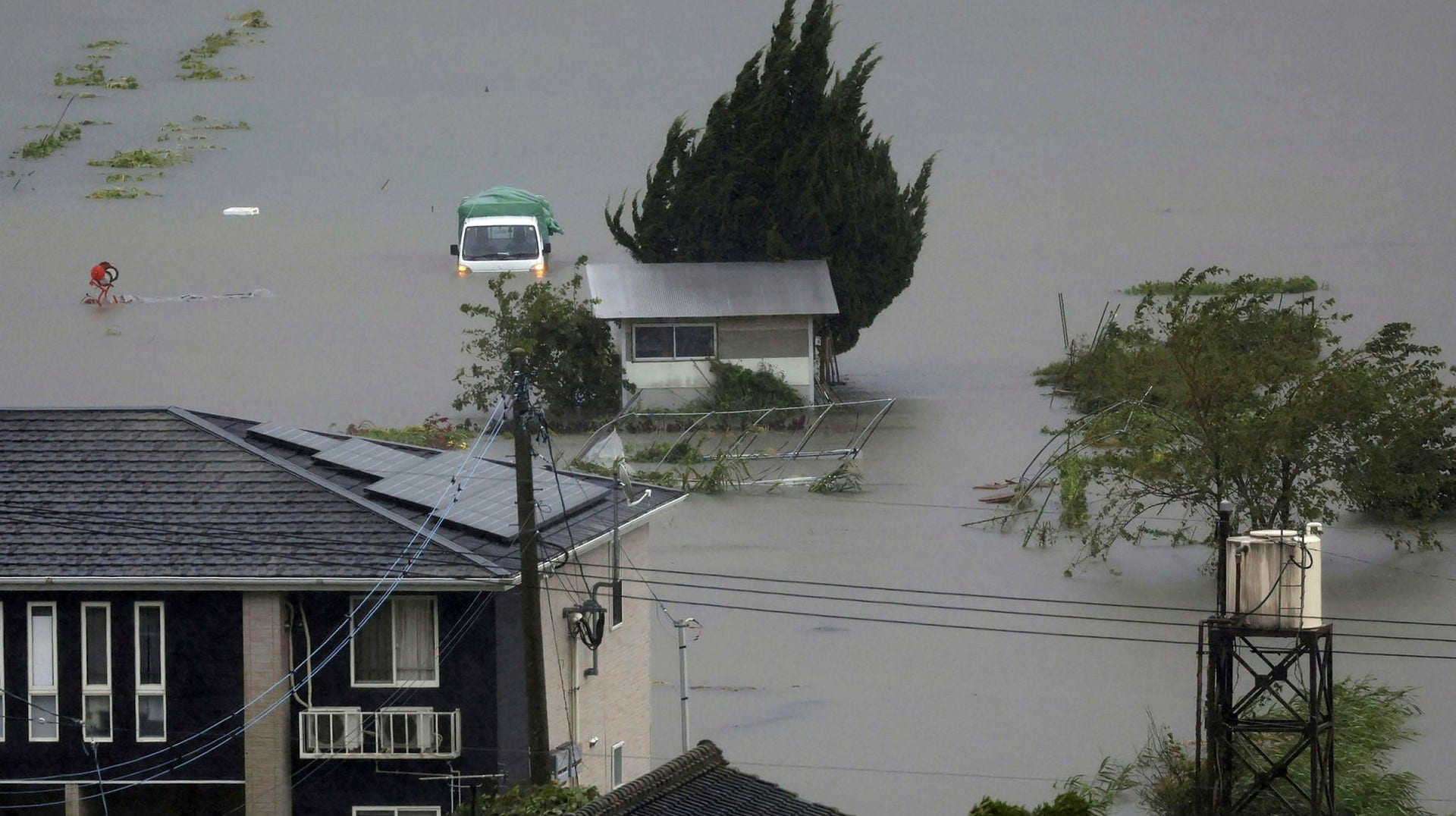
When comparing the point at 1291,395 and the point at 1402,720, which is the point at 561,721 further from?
the point at 1291,395

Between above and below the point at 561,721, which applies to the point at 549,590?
above

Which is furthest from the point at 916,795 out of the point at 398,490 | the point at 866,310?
the point at 866,310

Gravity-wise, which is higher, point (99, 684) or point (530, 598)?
point (530, 598)

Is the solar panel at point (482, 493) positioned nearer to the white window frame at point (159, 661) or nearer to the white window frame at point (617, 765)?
the white window frame at point (159, 661)

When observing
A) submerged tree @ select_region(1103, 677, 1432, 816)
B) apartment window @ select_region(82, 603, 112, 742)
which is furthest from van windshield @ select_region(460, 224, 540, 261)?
apartment window @ select_region(82, 603, 112, 742)

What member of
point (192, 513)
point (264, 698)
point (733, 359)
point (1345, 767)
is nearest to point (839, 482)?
point (733, 359)

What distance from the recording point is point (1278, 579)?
48.2 ft

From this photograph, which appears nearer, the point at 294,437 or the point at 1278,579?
the point at 1278,579

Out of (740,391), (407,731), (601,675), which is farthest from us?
→ (740,391)

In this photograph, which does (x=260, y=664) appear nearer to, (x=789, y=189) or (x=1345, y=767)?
(x=1345, y=767)

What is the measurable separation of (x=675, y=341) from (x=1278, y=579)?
79.6 ft

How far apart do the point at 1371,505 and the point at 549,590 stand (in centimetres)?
1905

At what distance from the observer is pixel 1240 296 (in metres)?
30.6

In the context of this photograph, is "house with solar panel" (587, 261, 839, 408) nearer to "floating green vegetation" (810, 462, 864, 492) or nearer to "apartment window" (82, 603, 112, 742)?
"floating green vegetation" (810, 462, 864, 492)
